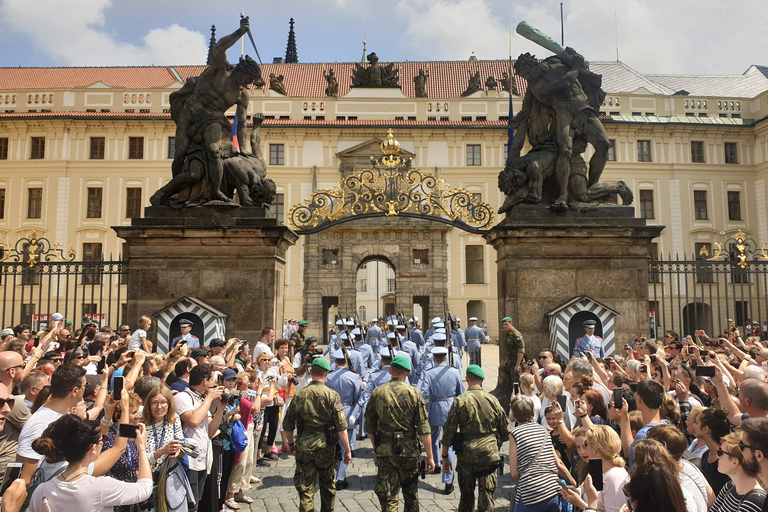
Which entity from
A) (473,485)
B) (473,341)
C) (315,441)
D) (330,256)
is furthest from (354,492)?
(330,256)

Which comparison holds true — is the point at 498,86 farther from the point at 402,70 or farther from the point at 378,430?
the point at 378,430

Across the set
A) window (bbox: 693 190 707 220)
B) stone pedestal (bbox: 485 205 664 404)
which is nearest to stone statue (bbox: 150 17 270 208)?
stone pedestal (bbox: 485 205 664 404)

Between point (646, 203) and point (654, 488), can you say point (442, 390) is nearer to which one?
point (654, 488)

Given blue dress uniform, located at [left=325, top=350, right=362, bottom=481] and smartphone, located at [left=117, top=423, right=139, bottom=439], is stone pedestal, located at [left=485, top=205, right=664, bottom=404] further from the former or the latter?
smartphone, located at [left=117, top=423, right=139, bottom=439]

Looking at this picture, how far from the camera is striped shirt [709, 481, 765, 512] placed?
2869mm

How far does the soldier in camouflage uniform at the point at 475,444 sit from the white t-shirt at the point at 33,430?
3129 mm

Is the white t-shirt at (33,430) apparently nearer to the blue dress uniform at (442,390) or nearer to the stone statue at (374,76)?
the blue dress uniform at (442,390)

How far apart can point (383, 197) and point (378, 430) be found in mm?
7463

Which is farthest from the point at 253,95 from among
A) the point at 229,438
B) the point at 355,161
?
the point at 229,438

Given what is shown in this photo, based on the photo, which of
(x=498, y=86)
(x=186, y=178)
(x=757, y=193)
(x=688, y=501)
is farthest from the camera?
(x=498, y=86)

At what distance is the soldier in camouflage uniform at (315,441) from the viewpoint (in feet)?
17.9

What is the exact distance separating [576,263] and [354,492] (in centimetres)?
606

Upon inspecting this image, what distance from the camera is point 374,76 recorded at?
37719 mm

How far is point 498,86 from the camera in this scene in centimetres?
3909
